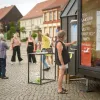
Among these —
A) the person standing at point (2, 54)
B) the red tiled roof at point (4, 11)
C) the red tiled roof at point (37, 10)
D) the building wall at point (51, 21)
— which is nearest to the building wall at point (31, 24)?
the red tiled roof at point (37, 10)

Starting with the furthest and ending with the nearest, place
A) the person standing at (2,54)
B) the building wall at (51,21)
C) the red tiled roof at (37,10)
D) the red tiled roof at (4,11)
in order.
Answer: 1. the red tiled roof at (4,11)
2. the red tiled roof at (37,10)
3. the building wall at (51,21)
4. the person standing at (2,54)

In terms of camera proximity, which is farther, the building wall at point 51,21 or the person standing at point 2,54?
the building wall at point 51,21

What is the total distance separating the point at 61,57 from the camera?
9016mm

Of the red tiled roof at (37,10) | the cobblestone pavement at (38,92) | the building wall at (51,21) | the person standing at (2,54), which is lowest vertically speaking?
the cobblestone pavement at (38,92)

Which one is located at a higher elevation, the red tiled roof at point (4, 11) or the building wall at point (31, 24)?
the red tiled roof at point (4, 11)

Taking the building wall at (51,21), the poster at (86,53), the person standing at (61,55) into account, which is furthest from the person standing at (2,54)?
the building wall at (51,21)

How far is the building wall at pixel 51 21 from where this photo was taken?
268 ft

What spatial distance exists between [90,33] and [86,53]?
1.77 feet

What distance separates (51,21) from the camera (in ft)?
277

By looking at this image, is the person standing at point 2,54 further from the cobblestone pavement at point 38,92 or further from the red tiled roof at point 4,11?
the red tiled roof at point 4,11

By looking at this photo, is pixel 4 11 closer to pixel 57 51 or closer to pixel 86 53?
pixel 57 51

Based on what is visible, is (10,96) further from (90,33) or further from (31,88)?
(90,33)

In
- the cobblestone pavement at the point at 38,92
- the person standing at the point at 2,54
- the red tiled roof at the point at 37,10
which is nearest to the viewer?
the cobblestone pavement at the point at 38,92

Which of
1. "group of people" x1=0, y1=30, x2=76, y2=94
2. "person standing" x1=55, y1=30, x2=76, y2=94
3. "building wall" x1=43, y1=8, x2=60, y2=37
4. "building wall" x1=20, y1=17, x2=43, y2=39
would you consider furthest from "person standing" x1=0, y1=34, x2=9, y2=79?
"building wall" x1=20, y1=17, x2=43, y2=39
